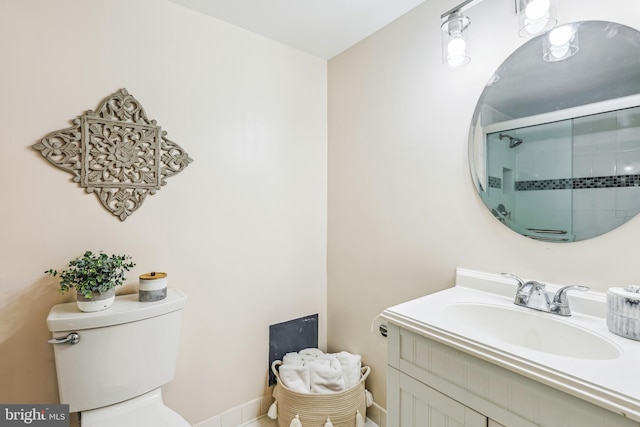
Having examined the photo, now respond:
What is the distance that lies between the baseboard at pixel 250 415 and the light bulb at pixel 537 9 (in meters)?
1.90

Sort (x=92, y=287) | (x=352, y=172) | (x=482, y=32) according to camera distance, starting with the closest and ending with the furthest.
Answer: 1. (x=92, y=287)
2. (x=482, y=32)
3. (x=352, y=172)

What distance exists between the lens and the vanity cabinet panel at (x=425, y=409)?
32.0 inches

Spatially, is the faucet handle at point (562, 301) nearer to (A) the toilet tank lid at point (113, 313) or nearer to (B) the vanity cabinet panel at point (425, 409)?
(B) the vanity cabinet panel at point (425, 409)

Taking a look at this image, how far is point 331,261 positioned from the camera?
79.7 inches

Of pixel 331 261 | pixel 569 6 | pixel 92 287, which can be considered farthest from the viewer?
pixel 331 261

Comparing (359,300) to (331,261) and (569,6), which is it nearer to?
(331,261)

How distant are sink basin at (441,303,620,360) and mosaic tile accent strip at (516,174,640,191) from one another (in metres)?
0.44

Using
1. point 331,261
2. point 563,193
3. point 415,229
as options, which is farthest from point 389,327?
point 331,261

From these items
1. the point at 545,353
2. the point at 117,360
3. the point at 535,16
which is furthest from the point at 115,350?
the point at 535,16

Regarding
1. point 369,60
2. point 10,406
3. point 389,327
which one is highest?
point 369,60

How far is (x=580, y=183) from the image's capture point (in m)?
1.00

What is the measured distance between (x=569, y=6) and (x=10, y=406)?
250cm

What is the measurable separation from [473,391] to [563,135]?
0.89m

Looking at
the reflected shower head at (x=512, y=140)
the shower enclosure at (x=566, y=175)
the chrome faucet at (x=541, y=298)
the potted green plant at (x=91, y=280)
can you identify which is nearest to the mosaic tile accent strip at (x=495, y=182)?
the shower enclosure at (x=566, y=175)
